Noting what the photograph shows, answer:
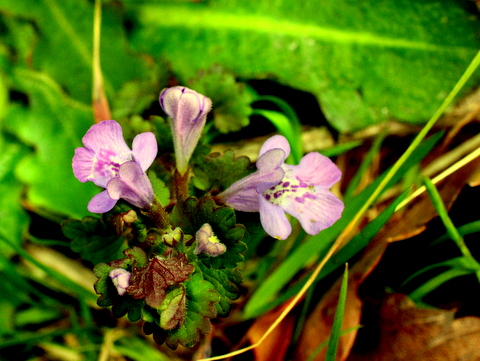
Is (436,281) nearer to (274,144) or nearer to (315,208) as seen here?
(315,208)

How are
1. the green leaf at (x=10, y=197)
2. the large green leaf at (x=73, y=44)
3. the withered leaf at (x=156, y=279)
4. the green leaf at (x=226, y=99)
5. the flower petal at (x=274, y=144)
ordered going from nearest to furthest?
the withered leaf at (x=156, y=279) → the flower petal at (x=274, y=144) → the green leaf at (x=226, y=99) → the green leaf at (x=10, y=197) → the large green leaf at (x=73, y=44)

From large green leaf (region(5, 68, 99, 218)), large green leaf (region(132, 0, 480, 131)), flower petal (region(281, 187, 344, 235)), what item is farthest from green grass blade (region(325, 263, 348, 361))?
large green leaf (region(5, 68, 99, 218))

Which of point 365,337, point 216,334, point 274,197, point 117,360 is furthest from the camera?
point 117,360

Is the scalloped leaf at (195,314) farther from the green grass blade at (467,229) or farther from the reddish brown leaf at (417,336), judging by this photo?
the green grass blade at (467,229)

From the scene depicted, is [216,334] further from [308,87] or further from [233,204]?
[308,87]

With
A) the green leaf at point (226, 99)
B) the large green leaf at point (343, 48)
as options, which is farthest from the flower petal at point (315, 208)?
the large green leaf at point (343, 48)

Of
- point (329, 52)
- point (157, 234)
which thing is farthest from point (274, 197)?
point (329, 52)

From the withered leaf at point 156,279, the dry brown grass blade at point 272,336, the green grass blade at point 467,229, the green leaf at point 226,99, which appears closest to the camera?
the withered leaf at point 156,279
